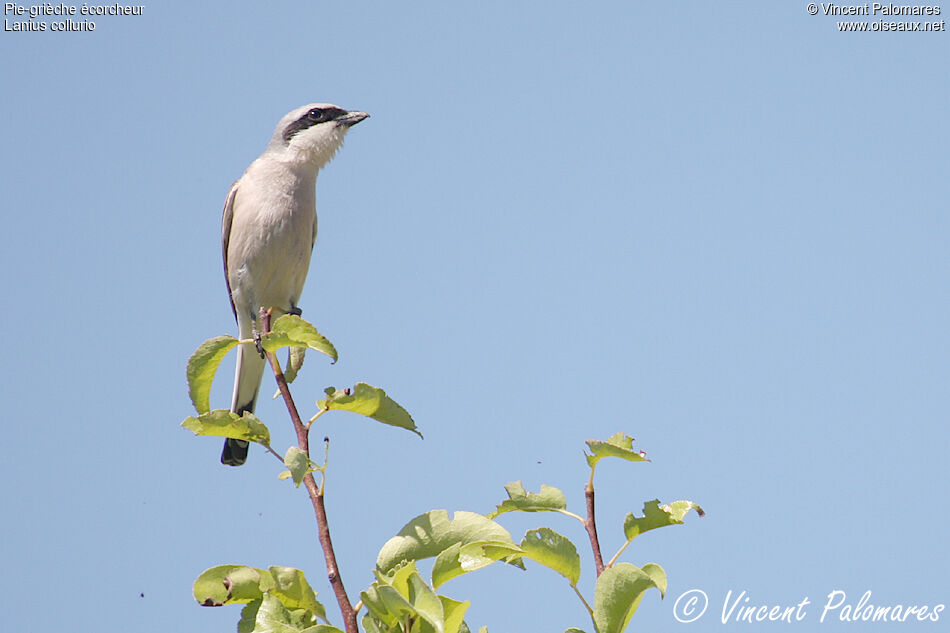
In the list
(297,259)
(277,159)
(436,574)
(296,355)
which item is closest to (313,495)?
(436,574)

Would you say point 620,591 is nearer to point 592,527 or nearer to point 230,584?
point 592,527

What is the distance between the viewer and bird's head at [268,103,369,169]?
671 cm

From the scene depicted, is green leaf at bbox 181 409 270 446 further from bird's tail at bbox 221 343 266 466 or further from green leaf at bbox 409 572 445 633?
bird's tail at bbox 221 343 266 466

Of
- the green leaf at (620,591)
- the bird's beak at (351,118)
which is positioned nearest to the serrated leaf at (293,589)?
the green leaf at (620,591)

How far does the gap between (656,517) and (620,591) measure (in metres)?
0.27

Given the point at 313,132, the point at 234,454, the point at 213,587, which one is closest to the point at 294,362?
the point at 213,587

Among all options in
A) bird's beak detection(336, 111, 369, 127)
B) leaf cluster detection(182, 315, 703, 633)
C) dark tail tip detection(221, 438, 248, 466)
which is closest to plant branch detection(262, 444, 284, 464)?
leaf cluster detection(182, 315, 703, 633)

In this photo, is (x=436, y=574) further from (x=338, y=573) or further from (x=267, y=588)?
(x=267, y=588)

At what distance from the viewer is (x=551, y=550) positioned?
2086 millimetres

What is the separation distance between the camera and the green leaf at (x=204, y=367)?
2.47 m

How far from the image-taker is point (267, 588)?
2.17m

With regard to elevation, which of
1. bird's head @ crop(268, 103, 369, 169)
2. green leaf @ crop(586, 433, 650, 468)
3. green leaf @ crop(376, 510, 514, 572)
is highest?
bird's head @ crop(268, 103, 369, 169)

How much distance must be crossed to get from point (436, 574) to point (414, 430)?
0.36 m

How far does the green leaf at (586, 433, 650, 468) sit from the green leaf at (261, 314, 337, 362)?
69 centimetres
